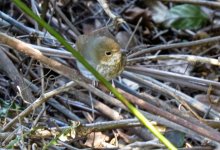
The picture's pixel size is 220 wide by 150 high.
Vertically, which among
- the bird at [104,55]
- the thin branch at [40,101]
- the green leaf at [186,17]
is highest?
the bird at [104,55]

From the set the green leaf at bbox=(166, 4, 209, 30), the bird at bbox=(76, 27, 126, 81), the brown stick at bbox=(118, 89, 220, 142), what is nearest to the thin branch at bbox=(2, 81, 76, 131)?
the bird at bbox=(76, 27, 126, 81)

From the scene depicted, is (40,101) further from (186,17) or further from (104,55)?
(186,17)

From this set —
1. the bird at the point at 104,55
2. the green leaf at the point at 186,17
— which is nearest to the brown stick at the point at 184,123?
the bird at the point at 104,55

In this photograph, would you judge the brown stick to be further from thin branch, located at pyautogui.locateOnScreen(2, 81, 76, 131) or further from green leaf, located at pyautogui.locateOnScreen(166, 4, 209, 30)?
green leaf, located at pyautogui.locateOnScreen(166, 4, 209, 30)

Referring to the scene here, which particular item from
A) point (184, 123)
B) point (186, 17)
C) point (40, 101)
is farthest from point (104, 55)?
point (186, 17)

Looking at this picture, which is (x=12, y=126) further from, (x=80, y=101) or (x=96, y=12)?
(x=96, y=12)

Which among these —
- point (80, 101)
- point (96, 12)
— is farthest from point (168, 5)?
point (80, 101)

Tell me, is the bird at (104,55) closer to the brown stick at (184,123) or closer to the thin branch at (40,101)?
the thin branch at (40,101)
